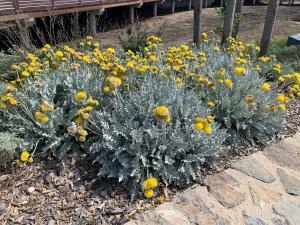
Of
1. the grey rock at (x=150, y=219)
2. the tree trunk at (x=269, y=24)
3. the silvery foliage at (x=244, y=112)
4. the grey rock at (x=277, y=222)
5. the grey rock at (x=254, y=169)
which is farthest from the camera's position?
the tree trunk at (x=269, y=24)

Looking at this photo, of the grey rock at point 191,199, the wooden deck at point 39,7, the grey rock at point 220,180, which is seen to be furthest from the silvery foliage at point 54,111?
the wooden deck at point 39,7

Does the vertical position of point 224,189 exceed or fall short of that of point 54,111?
it falls short

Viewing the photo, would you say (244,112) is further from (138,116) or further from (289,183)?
(138,116)

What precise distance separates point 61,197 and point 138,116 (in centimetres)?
104

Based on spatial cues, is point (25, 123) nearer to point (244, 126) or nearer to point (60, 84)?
point (60, 84)

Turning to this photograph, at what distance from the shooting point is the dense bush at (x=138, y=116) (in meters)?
2.60

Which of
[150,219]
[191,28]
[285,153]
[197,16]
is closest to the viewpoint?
[150,219]

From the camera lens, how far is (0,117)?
3053 millimetres

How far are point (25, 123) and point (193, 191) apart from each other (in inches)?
69.0

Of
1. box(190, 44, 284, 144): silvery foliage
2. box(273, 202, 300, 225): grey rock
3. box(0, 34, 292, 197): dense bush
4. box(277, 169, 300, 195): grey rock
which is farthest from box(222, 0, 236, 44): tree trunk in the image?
box(273, 202, 300, 225): grey rock

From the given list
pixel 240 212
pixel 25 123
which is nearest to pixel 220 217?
pixel 240 212

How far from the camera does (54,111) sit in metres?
2.90

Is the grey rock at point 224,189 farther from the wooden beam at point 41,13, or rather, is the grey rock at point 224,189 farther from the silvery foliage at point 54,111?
the wooden beam at point 41,13

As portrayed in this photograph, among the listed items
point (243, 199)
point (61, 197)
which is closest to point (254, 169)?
point (243, 199)
